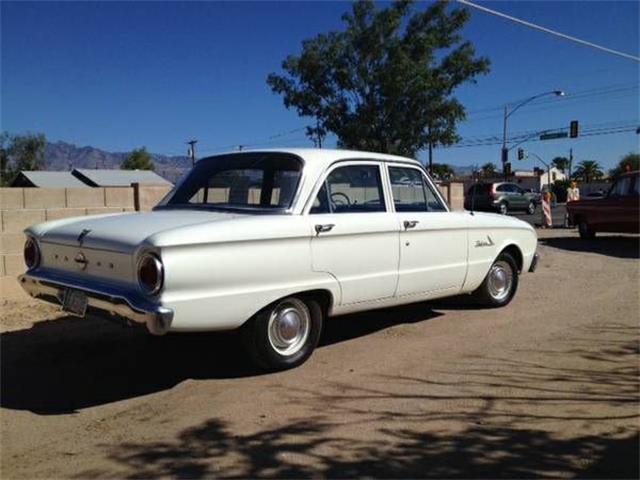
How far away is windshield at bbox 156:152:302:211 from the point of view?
18.1 feet

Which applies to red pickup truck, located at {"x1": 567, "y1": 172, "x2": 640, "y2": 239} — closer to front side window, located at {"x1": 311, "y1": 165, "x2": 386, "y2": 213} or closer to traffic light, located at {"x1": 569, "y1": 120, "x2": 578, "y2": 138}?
front side window, located at {"x1": 311, "y1": 165, "x2": 386, "y2": 213}

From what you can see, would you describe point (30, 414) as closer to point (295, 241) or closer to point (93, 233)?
point (93, 233)

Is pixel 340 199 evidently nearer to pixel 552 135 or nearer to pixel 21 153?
pixel 552 135

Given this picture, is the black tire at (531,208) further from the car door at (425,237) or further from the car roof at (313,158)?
the car roof at (313,158)

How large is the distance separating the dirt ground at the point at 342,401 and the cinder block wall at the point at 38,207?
1811 millimetres

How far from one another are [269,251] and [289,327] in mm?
688

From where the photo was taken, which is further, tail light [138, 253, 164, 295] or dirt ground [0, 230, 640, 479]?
tail light [138, 253, 164, 295]

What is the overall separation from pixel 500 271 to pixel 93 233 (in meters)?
4.60

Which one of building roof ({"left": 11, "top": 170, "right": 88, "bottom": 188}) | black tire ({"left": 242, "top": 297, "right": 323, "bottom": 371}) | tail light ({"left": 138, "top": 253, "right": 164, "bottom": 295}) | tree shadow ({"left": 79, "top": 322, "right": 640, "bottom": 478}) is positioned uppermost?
building roof ({"left": 11, "top": 170, "right": 88, "bottom": 188})

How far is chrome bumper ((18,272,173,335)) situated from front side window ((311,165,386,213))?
5.18ft

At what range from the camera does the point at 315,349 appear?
5.90m

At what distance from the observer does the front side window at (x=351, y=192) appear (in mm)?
5574

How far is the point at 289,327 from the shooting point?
5.28 m

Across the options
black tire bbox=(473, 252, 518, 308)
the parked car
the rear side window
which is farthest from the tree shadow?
the parked car
